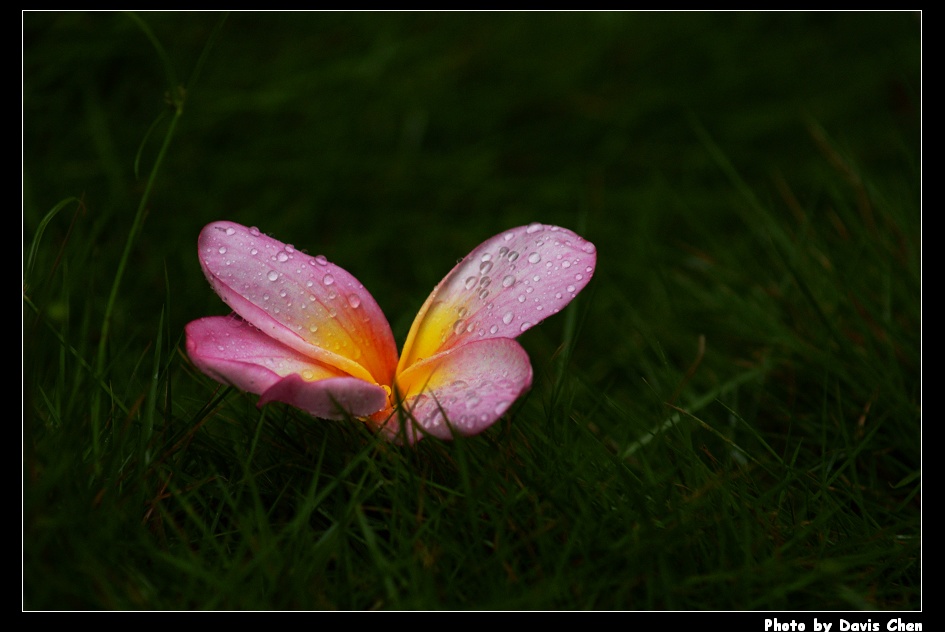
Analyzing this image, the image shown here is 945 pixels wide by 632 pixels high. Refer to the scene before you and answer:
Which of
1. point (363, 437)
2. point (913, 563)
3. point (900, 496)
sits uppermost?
point (363, 437)

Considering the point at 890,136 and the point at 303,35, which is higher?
the point at 303,35

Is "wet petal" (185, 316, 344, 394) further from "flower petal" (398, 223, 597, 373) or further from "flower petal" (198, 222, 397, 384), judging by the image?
"flower petal" (398, 223, 597, 373)

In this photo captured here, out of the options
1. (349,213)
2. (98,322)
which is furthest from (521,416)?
(349,213)

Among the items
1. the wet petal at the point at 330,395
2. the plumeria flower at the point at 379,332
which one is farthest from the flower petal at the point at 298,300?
the wet petal at the point at 330,395

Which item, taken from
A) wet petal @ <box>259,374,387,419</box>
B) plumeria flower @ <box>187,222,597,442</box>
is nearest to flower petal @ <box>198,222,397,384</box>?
plumeria flower @ <box>187,222,597,442</box>

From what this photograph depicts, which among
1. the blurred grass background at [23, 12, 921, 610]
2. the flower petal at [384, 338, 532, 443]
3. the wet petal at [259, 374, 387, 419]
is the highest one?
the wet petal at [259, 374, 387, 419]

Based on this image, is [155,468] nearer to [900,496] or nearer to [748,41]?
[900,496]

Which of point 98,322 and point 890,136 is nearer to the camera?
point 98,322

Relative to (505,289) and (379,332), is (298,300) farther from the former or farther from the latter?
(505,289)
